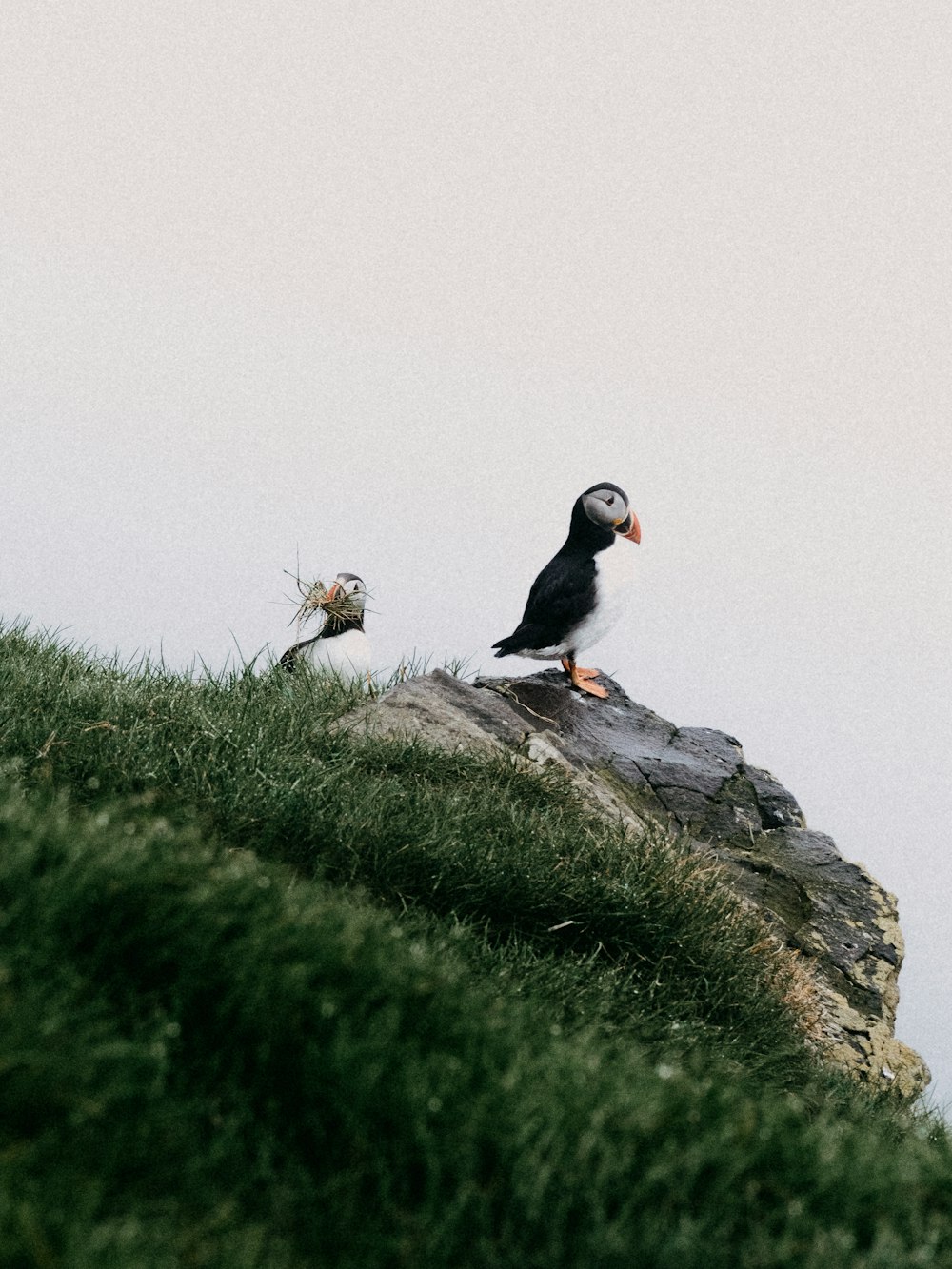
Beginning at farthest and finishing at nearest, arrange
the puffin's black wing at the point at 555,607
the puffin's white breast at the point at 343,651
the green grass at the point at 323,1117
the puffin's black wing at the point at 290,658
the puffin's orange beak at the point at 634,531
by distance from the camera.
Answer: the puffin's orange beak at the point at 634,531
the puffin's white breast at the point at 343,651
the puffin's black wing at the point at 555,607
the puffin's black wing at the point at 290,658
the green grass at the point at 323,1117

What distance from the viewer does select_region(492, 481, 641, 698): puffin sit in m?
8.36

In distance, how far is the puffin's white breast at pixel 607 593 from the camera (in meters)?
8.42

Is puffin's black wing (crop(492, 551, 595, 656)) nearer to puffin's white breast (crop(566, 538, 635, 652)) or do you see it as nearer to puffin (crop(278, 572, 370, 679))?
puffin's white breast (crop(566, 538, 635, 652))

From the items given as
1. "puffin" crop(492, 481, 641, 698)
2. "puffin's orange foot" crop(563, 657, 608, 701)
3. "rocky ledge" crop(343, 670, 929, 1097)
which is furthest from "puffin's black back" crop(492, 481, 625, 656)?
"rocky ledge" crop(343, 670, 929, 1097)

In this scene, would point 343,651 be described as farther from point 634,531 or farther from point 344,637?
point 634,531

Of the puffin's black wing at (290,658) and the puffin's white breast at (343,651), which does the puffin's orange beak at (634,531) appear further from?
the puffin's black wing at (290,658)

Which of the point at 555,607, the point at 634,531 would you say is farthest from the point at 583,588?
the point at 634,531

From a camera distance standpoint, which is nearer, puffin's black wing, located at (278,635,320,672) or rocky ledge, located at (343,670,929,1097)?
rocky ledge, located at (343,670,929,1097)

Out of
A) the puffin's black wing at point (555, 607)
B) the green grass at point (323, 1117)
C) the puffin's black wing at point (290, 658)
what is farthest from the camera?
the puffin's black wing at point (555, 607)

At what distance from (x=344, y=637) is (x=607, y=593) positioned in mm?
1991

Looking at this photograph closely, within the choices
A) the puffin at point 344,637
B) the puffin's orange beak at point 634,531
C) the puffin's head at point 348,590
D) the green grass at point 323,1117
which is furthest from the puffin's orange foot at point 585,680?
the green grass at point 323,1117

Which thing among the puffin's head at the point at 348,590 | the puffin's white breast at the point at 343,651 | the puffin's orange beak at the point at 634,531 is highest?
the puffin's orange beak at the point at 634,531

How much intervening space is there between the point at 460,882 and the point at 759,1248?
2.40 metres

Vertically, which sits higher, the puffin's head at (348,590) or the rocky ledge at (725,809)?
the puffin's head at (348,590)
